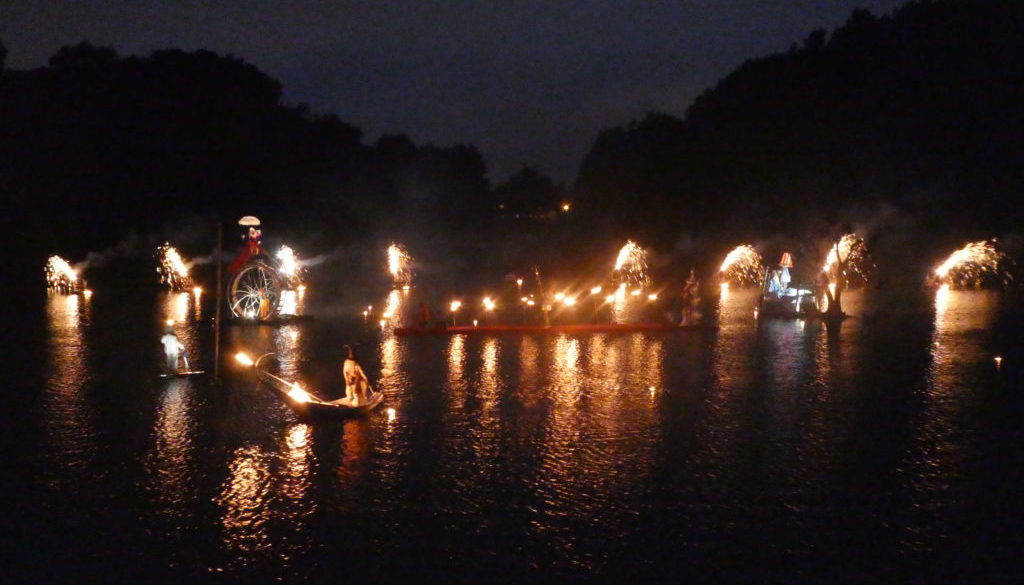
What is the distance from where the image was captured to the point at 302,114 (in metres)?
87.8

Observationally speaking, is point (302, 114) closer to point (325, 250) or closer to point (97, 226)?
point (325, 250)

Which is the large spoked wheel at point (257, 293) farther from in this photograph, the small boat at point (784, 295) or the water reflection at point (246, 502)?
the water reflection at point (246, 502)

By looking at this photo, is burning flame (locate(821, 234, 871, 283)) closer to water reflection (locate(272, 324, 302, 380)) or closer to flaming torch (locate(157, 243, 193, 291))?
water reflection (locate(272, 324, 302, 380))

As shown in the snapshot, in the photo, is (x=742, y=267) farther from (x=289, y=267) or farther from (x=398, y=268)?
(x=289, y=267)

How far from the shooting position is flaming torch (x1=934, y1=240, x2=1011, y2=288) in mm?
46156

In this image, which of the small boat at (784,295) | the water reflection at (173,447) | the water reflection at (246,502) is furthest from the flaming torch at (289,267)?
the water reflection at (246,502)

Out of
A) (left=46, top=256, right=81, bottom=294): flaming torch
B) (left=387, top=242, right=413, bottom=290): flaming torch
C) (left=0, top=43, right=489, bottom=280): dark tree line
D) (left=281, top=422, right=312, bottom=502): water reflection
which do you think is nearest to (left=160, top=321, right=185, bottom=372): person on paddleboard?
(left=281, top=422, right=312, bottom=502): water reflection

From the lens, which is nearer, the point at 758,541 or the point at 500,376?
the point at 758,541

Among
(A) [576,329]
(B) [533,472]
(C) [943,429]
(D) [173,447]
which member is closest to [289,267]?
(A) [576,329]

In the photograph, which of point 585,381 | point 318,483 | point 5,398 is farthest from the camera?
point 585,381

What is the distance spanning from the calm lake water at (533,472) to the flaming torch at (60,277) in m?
30.8

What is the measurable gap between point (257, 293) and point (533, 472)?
71.1 feet

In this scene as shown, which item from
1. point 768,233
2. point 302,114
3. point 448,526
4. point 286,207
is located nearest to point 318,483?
point 448,526

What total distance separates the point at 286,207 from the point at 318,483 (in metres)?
55.0
